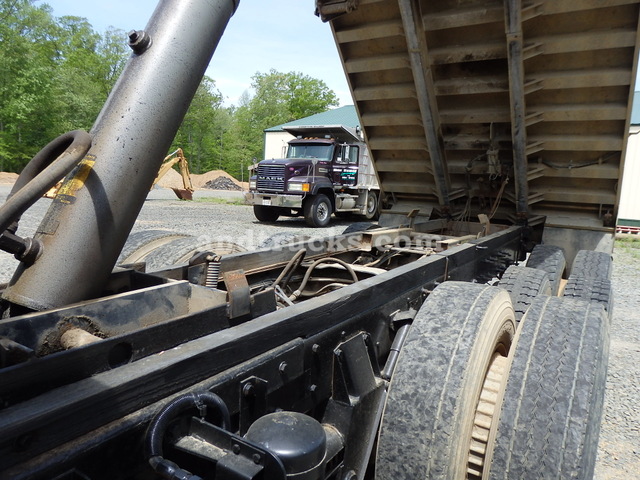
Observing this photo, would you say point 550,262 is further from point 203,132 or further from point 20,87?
point 203,132

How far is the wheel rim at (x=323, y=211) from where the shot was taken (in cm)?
1387

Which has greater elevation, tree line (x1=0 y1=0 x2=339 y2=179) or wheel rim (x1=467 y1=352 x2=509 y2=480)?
tree line (x1=0 y1=0 x2=339 y2=179)

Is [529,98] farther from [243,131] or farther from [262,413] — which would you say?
[243,131]

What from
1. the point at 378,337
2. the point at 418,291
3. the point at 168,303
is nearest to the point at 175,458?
the point at 168,303

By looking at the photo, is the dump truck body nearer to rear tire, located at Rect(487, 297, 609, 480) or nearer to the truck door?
rear tire, located at Rect(487, 297, 609, 480)

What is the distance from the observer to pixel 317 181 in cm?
1377

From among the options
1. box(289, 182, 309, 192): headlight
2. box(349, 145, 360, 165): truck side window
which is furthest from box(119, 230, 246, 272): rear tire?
box(349, 145, 360, 165): truck side window

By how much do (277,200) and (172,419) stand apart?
12514mm

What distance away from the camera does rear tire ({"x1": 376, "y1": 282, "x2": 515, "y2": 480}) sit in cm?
165

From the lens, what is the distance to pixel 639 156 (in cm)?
1697

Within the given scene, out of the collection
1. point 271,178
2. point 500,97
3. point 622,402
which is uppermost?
point 500,97

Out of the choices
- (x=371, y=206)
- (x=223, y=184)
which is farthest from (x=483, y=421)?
(x=223, y=184)

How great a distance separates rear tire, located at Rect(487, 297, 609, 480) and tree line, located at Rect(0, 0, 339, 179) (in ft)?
139

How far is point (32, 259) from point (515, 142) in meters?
4.67
